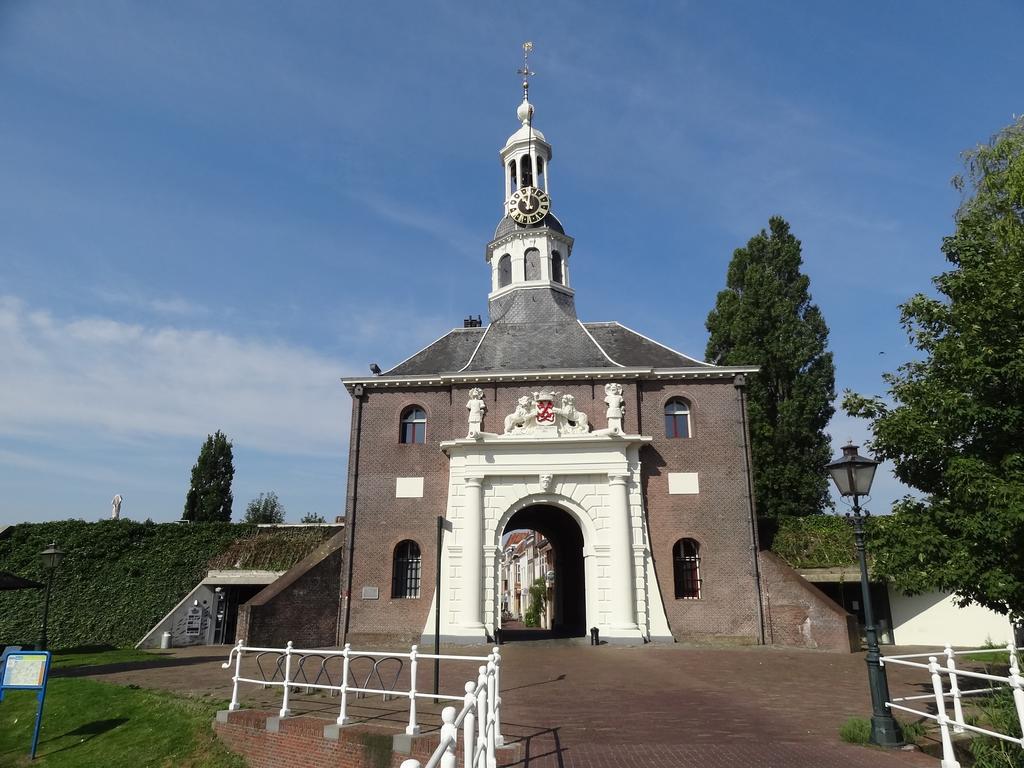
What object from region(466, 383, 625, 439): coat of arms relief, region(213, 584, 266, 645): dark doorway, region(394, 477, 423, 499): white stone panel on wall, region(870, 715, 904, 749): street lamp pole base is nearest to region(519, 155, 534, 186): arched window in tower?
region(466, 383, 625, 439): coat of arms relief

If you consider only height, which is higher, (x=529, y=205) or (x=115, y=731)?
(x=529, y=205)

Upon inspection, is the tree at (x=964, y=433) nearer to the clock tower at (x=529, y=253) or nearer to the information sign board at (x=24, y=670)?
the information sign board at (x=24, y=670)

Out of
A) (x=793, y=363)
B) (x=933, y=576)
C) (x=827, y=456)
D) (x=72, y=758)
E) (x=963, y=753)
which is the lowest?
(x=72, y=758)

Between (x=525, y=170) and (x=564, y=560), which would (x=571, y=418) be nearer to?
(x=564, y=560)

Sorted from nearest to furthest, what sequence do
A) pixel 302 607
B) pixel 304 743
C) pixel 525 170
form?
pixel 304 743 → pixel 302 607 → pixel 525 170

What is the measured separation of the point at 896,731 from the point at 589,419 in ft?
52.1

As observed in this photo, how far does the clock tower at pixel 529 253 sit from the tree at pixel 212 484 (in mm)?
28319

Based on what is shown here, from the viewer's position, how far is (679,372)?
24234 mm

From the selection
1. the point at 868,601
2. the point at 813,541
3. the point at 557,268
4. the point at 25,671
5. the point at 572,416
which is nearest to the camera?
the point at 868,601

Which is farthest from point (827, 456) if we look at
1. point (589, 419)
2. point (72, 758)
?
point (72, 758)

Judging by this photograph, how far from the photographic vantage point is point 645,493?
23312mm

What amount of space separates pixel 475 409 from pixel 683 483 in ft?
24.8

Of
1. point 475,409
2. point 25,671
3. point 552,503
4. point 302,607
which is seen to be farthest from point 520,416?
point 25,671

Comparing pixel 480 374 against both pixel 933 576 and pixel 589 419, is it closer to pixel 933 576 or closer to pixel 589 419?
pixel 589 419
